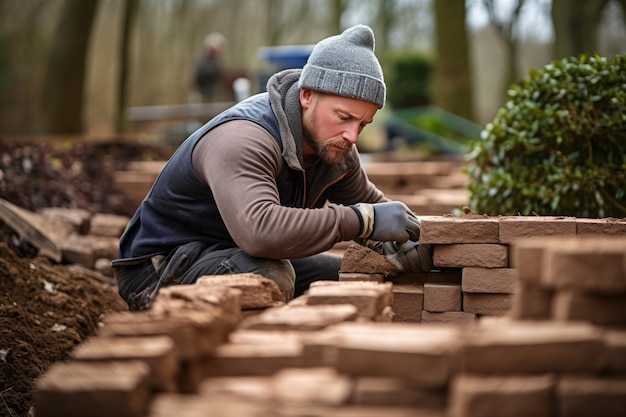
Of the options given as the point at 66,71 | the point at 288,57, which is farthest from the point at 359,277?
the point at 66,71

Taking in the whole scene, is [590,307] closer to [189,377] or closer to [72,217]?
[189,377]

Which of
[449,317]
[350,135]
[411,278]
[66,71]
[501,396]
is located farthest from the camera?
[66,71]

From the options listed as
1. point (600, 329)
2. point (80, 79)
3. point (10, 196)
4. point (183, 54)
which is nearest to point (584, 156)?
point (600, 329)

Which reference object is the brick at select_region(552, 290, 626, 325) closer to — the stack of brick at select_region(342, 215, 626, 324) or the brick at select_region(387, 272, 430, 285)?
the stack of brick at select_region(342, 215, 626, 324)

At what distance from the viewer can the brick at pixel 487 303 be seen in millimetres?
3602

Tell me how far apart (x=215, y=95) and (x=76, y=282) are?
12.9 m

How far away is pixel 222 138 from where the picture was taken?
3723mm

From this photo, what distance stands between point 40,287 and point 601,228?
3.08m

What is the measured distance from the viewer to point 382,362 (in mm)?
2066

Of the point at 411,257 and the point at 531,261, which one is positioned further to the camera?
the point at 411,257

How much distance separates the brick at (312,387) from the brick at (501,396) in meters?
0.27

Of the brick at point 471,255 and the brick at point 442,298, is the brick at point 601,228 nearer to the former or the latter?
the brick at point 471,255

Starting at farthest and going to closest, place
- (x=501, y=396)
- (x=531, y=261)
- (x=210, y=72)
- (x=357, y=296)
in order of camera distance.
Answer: (x=210, y=72) → (x=357, y=296) → (x=531, y=261) → (x=501, y=396)

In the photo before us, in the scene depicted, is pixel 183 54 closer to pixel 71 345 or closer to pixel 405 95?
pixel 405 95
